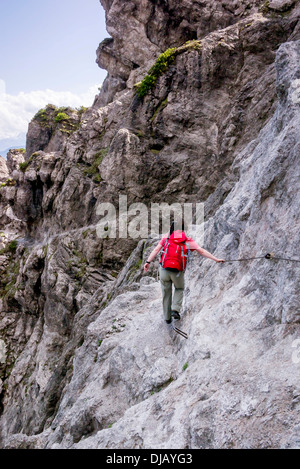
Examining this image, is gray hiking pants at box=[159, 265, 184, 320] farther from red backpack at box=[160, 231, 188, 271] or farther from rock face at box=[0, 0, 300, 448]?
rock face at box=[0, 0, 300, 448]

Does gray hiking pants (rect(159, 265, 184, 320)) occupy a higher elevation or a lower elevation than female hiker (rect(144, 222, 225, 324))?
lower

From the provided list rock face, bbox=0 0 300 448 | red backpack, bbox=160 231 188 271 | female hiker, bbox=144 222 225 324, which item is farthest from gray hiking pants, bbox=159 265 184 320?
rock face, bbox=0 0 300 448

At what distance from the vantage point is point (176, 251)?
7.29m

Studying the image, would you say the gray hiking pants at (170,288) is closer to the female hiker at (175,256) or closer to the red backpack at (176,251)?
the female hiker at (175,256)

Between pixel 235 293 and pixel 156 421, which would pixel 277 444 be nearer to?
pixel 156 421

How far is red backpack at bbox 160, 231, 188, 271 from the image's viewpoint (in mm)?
7265

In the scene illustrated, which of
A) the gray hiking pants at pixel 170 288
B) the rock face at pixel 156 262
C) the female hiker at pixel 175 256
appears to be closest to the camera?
the rock face at pixel 156 262

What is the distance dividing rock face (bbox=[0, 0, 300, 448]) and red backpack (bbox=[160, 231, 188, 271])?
1395 millimetres

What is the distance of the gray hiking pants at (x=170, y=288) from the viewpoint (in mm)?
7551

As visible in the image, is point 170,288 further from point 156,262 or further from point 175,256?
point 156,262

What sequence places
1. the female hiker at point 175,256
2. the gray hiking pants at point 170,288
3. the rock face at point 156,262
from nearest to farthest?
the rock face at point 156,262 < the female hiker at point 175,256 < the gray hiking pants at point 170,288

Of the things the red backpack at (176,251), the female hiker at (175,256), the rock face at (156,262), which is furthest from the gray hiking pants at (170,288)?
the rock face at (156,262)

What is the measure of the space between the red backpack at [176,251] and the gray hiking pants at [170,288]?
28cm

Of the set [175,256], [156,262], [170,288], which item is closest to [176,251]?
[175,256]
